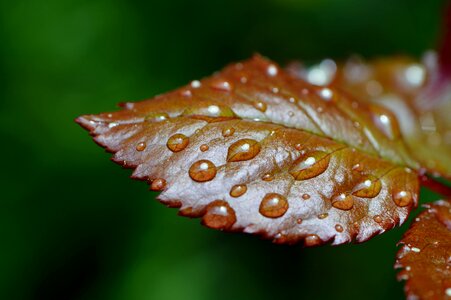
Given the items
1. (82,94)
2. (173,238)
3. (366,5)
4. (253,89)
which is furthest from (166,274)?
(366,5)

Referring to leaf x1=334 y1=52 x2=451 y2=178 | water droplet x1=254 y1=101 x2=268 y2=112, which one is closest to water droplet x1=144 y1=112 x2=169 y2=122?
water droplet x1=254 y1=101 x2=268 y2=112

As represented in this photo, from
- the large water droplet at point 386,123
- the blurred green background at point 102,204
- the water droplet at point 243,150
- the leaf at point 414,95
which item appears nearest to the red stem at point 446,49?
the leaf at point 414,95

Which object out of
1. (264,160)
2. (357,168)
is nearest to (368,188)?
(357,168)

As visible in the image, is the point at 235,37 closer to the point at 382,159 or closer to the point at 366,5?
the point at 366,5

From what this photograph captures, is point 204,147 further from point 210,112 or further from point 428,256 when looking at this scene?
point 428,256

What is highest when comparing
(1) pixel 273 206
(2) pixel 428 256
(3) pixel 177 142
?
(3) pixel 177 142

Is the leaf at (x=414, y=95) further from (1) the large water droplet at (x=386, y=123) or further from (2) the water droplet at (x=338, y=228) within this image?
(2) the water droplet at (x=338, y=228)
